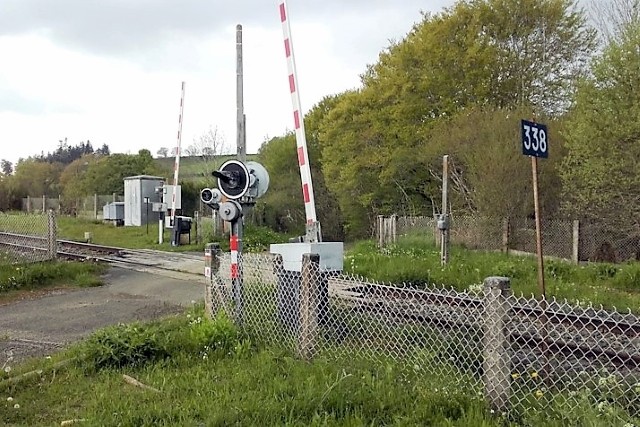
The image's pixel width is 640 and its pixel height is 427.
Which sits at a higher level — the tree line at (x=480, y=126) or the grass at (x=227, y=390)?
the tree line at (x=480, y=126)

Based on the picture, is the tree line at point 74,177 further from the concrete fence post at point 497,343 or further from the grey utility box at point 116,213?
the concrete fence post at point 497,343

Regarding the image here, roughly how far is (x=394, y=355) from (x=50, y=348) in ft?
13.9

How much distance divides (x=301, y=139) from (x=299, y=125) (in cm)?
20

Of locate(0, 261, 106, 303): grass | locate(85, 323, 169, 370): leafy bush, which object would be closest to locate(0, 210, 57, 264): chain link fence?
locate(0, 261, 106, 303): grass

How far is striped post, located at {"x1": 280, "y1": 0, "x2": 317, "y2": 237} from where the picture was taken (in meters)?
6.78

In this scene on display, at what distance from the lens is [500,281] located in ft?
Answer: 14.2

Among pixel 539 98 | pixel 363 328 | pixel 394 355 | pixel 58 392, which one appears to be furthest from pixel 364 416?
pixel 539 98

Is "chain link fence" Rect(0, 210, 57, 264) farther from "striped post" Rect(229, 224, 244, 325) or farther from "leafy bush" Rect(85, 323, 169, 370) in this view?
"striped post" Rect(229, 224, 244, 325)

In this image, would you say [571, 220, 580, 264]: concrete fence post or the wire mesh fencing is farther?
[571, 220, 580, 264]: concrete fence post

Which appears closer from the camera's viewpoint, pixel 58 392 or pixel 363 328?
pixel 58 392

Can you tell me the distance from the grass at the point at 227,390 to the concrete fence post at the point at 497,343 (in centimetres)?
14

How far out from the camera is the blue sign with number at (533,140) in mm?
7203

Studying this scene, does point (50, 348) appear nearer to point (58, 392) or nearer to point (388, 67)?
point (58, 392)

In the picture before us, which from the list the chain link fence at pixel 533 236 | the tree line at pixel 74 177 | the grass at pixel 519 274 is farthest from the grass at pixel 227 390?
the tree line at pixel 74 177
